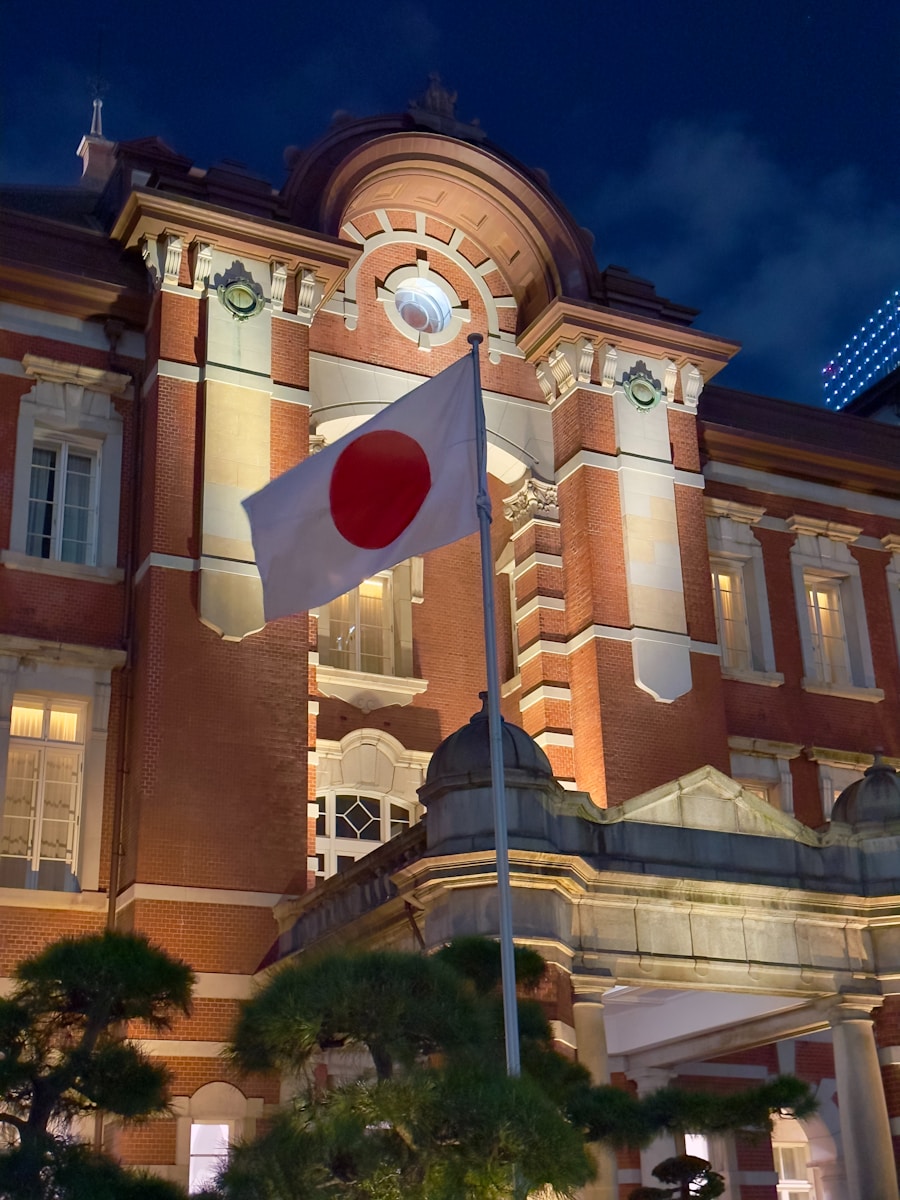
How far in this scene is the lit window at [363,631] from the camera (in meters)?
22.9

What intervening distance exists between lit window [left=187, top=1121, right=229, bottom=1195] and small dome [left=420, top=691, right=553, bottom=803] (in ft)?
18.9

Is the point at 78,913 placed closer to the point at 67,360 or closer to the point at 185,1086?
the point at 185,1086

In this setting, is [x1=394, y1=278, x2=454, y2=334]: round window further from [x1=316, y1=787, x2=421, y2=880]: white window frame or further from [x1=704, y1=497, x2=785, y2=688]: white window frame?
[x1=316, y1=787, x2=421, y2=880]: white window frame

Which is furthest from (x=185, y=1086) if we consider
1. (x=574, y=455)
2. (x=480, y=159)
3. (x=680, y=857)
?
(x=480, y=159)

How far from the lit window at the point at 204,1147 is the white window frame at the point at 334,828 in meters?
3.94

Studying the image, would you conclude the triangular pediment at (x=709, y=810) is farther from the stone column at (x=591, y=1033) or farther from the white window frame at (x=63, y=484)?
the white window frame at (x=63, y=484)

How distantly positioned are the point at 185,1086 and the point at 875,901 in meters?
7.88

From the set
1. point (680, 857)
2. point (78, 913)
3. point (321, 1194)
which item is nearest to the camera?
point (321, 1194)

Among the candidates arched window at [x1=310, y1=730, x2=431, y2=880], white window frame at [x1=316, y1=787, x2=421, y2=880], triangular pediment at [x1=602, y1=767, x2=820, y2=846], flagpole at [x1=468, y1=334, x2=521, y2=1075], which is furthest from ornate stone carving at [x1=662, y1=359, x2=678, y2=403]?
flagpole at [x1=468, y1=334, x2=521, y2=1075]

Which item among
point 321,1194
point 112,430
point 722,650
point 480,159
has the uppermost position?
point 480,159

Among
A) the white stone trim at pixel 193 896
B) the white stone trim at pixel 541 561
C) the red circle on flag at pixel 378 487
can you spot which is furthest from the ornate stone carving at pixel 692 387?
the red circle on flag at pixel 378 487

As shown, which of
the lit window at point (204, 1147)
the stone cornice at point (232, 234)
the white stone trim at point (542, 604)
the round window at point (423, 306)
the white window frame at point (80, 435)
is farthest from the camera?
the round window at point (423, 306)

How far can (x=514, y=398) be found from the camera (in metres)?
24.0

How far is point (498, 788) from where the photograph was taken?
38.1 feet
